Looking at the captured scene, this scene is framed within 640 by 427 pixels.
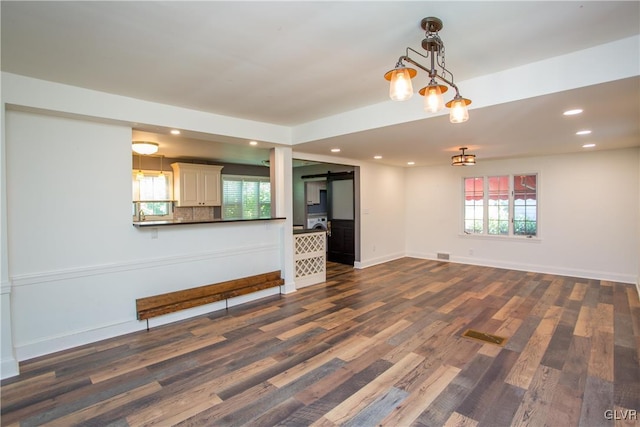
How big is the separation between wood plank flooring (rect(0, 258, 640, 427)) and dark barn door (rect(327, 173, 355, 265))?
286cm

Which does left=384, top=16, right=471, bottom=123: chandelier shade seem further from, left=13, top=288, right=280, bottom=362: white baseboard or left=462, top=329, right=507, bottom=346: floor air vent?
left=13, top=288, right=280, bottom=362: white baseboard

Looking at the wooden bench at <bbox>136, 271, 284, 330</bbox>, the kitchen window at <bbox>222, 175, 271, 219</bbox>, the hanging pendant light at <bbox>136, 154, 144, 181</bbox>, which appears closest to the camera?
the wooden bench at <bbox>136, 271, 284, 330</bbox>

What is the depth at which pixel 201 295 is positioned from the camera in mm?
4164

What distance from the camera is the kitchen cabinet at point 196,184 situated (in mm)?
7051

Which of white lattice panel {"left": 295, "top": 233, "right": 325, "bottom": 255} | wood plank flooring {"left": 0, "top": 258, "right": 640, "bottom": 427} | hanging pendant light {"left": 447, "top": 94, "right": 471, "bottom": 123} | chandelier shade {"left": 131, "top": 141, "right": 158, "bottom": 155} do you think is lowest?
wood plank flooring {"left": 0, "top": 258, "right": 640, "bottom": 427}

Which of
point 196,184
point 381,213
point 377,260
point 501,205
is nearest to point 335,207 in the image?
point 381,213

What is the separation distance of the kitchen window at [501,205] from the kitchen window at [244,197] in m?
5.05

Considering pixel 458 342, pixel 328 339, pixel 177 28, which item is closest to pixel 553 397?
pixel 458 342

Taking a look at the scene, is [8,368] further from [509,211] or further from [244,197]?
[509,211]

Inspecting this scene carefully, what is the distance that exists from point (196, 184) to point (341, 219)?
3367 millimetres

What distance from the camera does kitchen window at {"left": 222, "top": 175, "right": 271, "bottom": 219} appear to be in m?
8.02

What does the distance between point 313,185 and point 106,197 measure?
5.91 meters

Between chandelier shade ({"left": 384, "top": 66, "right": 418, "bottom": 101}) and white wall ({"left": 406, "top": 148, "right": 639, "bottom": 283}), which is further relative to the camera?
white wall ({"left": 406, "top": 148, "right": 639, "bottom": 283})

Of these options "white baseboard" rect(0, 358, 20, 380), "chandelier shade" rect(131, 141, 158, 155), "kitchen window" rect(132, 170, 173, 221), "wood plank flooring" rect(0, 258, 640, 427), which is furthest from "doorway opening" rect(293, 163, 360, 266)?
"white baseboard" rect(0, 358, 20, 380)
